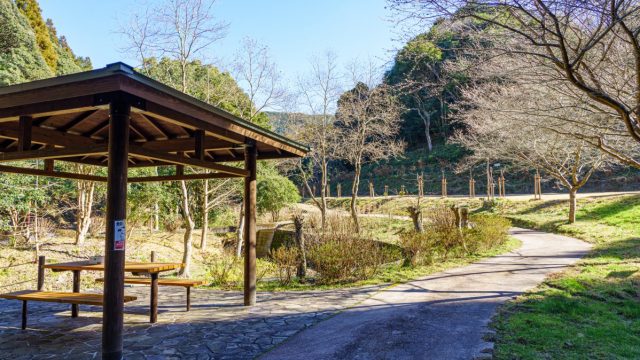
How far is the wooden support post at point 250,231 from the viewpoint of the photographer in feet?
19.5

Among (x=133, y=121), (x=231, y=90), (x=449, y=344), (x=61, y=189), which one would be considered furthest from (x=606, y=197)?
(x=61, y=189)

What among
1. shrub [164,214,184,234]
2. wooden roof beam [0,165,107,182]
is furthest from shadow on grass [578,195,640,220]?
wooden roof beam [0,165,107,182]

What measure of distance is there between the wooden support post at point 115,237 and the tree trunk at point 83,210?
911 centimetres

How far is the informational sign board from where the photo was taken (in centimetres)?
358

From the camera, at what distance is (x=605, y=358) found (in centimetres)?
366

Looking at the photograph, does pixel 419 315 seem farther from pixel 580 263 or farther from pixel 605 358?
pixel 580 263

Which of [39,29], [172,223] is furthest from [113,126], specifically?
[39,29]

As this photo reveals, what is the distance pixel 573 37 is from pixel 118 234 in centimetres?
650

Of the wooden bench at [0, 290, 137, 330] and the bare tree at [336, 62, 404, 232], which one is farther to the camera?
the bare tree at [336, 62, 404, 232]

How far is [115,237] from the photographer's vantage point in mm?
3578

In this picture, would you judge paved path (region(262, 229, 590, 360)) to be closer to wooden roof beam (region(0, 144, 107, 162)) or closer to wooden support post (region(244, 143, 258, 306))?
wooden support post (region(244, 143, 258, 306))

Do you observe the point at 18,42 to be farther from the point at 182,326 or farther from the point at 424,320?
the point at 424,320

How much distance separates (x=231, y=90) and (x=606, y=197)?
16.5m

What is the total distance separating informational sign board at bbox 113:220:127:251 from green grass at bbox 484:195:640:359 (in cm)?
346
